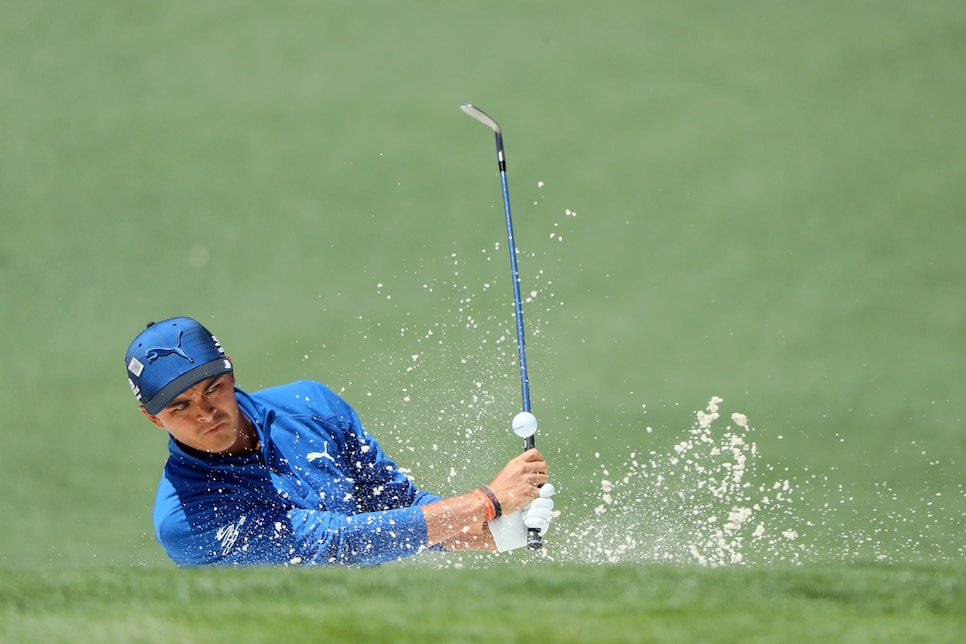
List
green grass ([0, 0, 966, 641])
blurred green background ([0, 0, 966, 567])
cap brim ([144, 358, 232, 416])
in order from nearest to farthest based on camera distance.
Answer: cap brim ([144, 358, 232, 416]), green grass ([0, 0, 966, 641]), blurred green background ([0, 0, 966, 567])

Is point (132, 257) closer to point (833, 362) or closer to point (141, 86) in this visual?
point (141, 86)

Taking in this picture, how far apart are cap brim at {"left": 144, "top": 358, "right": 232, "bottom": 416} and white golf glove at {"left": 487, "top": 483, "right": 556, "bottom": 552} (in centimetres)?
90

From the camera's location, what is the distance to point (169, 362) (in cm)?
350

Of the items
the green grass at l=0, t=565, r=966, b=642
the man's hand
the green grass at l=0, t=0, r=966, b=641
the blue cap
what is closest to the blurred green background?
the green grass at l=0, t=0, r=966, b=641

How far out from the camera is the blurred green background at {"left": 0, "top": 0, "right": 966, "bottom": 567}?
6.82 m

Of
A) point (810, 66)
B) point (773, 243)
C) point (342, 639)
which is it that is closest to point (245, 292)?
point (773, 243)

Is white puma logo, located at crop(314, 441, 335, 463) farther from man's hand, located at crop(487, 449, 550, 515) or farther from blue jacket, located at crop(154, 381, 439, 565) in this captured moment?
man's hand, located at crop(487, 449, 550, 515)

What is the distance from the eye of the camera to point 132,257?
8.76m

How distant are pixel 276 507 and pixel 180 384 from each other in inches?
17.8

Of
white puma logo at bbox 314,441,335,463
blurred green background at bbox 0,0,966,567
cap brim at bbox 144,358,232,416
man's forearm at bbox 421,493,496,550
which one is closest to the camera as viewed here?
cap brim at bbox 144,358,232,416

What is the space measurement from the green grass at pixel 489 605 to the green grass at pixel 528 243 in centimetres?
221

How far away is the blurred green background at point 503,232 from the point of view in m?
6.82

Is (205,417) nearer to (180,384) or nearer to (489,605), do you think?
(180,384)

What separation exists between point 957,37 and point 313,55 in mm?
4821
